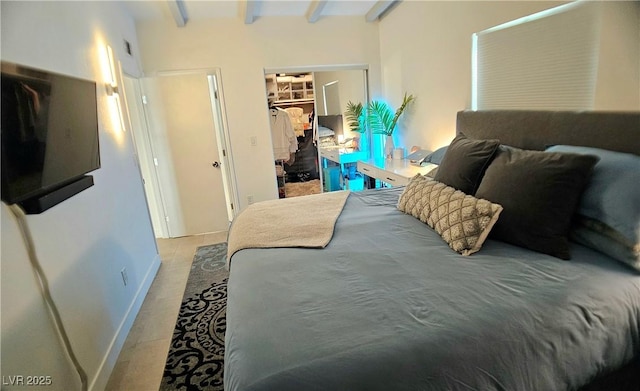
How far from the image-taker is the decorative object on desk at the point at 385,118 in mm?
3916

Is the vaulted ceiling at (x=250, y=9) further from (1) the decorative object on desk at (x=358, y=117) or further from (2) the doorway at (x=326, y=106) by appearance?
(1) the decorative object on desk at (x=358, y=117)

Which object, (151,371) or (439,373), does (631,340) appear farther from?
(151,371)

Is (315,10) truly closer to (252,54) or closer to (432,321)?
(252,54)

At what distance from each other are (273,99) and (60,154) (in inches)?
171

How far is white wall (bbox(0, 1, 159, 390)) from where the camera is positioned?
4.31ft

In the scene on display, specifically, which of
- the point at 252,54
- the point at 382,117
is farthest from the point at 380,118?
the point at 252,54

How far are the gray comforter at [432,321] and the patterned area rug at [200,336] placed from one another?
0.76m

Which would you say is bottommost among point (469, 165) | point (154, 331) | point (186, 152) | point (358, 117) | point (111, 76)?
point (154, 331)

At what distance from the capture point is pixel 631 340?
3.97ft

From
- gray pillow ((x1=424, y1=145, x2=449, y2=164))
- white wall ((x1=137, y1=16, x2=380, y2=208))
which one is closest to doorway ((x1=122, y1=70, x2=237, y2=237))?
white wall ((x1=137, y1=16, x2=380, y2=208))

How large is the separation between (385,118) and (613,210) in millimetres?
2922

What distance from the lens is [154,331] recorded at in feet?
7.53

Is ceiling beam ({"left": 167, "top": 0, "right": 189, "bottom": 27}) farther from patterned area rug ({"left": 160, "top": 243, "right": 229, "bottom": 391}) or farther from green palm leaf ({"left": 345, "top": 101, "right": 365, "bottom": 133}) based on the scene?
patterned area rug ({"left": 160, "top": 243, "right": 229, "bottom": 391})

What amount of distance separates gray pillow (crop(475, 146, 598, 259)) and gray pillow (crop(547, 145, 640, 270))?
5cm
